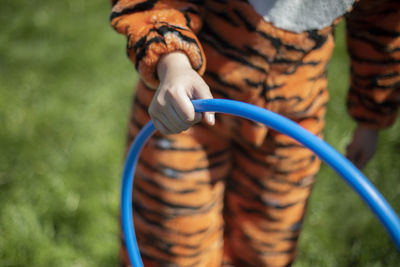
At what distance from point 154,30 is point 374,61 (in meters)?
0.53

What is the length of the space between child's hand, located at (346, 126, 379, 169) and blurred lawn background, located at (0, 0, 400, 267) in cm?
46

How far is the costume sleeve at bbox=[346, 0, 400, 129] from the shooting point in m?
0.91

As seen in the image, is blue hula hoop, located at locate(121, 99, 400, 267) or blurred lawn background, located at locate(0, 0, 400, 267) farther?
blurred lawn background, located at locate(0, 0, 400, 267)

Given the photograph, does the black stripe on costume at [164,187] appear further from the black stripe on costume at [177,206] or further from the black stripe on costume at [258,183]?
the black stripe on costume at [258,183]

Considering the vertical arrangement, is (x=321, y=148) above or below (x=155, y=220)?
above

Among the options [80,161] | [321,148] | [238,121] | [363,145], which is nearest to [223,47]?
[238,121]

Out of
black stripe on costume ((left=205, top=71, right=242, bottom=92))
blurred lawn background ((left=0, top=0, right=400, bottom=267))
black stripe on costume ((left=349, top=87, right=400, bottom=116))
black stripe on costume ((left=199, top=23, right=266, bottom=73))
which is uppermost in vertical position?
black stripe on costume ((left=199, top=23, right=266, bottom=73))

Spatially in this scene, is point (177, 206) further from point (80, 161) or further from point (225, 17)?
point (80, 161)

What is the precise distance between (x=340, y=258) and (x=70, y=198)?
938mm

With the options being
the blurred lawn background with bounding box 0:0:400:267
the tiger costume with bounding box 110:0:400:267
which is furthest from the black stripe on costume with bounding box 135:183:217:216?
the blurred lawn background with bounding box 0:0:400:267

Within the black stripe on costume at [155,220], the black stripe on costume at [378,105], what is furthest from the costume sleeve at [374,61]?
the black stripe on costume at [155,220]

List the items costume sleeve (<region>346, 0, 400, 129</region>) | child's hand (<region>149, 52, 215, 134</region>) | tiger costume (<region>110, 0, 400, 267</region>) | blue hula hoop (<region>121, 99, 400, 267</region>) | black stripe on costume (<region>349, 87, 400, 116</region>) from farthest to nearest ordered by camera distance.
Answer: black stripe on costume (<region>349, 87, 400, 116</region>), costume sleeve (<region>346, 0, 400, 129</region>), tiger costume (<region>110, 0, 400, 267</region>), child's hand (<region>149, 52, 215, 134</region>), blue hula hoop (<region>121, 99, 400, 267</region>)

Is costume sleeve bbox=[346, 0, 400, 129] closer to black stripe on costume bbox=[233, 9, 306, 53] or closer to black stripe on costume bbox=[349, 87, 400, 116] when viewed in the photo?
black stripe on costume bbox=[349, 87, 400, 116]

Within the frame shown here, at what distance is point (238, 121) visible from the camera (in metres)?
0.88
